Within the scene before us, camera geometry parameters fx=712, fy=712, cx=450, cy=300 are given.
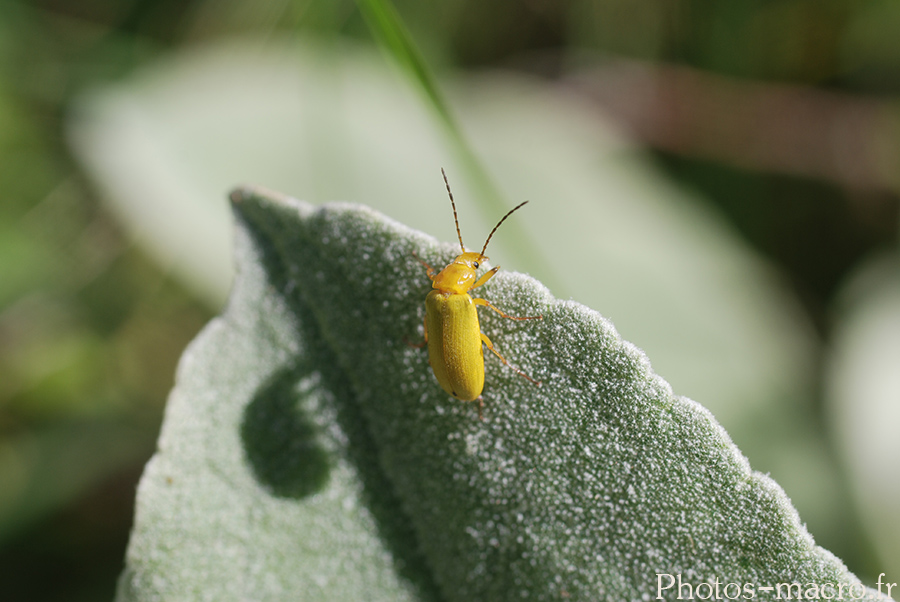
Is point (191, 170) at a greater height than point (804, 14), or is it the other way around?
point (804, 14)

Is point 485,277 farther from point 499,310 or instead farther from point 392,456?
point 392,456

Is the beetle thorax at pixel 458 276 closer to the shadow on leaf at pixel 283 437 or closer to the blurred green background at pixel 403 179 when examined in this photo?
the shadow on leaf at pixel 283 437

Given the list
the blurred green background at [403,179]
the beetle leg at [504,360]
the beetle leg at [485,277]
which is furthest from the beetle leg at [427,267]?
the blurred green background at [403,179]

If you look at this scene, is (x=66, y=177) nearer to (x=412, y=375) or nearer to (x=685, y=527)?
(x=412, y=375)

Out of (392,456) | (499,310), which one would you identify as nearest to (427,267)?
(499,310)

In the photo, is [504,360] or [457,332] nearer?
[504,360]

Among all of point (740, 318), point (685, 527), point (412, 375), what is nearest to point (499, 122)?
point (740, 318)
